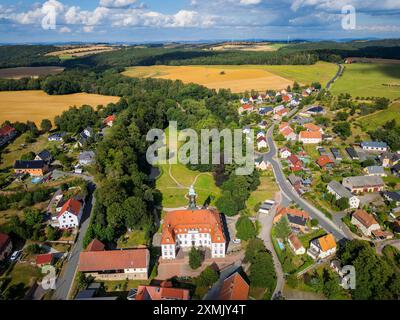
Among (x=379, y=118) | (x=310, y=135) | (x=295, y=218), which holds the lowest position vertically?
(x=295, y=218)

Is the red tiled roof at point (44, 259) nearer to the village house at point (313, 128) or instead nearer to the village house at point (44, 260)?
the village house at point (44, 260)

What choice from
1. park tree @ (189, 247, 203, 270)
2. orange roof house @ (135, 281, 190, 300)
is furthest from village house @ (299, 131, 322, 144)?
orange roof house @ (135, 281, 190, 300)

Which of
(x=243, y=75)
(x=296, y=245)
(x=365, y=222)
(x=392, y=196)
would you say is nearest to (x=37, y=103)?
(x=243, y=75)

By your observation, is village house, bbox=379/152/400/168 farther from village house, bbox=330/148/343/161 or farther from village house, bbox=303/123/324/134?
village house, bbox=303/123/324/134

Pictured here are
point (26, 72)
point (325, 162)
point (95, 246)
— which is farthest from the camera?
point (26, 72)

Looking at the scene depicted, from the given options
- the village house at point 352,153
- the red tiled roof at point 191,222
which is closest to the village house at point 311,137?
the village house at point 352,153

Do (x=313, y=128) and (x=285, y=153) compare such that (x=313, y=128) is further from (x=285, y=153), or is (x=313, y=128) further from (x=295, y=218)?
(x=295, y=218)
